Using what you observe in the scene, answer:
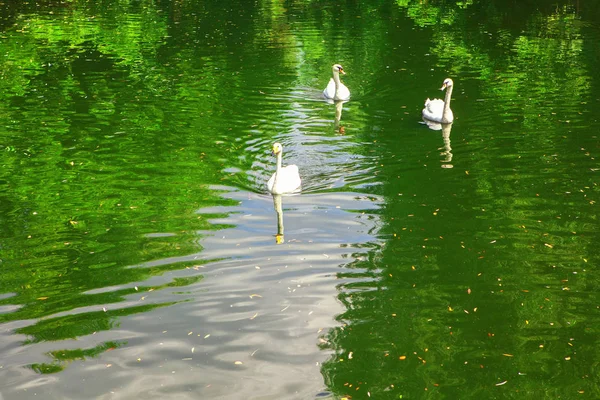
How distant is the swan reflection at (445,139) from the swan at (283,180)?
3447 mm

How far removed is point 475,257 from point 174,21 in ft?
88.2

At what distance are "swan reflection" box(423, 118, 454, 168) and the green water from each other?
0.39 feet

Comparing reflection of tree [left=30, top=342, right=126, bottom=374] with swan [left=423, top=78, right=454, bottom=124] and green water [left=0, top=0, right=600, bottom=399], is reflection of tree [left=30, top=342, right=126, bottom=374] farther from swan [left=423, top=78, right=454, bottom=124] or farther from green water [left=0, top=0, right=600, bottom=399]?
swan [left=423, top=78, right=454, bottom=124]

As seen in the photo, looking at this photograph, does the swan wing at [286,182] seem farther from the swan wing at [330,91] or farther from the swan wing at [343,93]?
the swan wing at [330,91]

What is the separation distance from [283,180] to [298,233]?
5.92ft

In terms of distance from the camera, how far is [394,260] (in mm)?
11359

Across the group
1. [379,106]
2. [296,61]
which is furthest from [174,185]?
[296,61]

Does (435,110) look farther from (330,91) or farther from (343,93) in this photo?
(330,91)

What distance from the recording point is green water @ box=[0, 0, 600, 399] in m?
8.80

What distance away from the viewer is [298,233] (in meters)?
12.2

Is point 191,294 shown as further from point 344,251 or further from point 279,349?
point 344,251

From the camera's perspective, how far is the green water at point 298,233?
28.9ft

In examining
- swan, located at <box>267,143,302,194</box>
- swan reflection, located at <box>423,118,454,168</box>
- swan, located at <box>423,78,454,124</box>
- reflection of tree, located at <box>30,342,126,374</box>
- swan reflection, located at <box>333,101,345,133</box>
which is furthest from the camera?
swan reflection, located at <box>333,101,345,133</box>

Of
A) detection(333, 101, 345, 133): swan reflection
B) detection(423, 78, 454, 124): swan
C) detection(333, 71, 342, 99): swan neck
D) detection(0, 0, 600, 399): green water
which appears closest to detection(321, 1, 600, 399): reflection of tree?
detection(0, 0, 600, 399): green water
